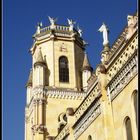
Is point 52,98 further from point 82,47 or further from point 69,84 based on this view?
point 82,47

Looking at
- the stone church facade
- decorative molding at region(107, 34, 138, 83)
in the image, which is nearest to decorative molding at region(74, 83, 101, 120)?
the stone church facade

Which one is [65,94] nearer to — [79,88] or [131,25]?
[79,88]

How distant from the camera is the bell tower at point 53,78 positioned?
40.7 metres

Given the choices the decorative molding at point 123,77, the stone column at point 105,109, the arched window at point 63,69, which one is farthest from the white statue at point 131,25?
the arched window at point 63,69

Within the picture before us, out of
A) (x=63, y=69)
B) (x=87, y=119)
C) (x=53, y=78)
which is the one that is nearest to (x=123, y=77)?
(x=87, y=119)

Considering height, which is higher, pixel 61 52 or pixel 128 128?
pixel 61 52

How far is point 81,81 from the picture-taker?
4459cm

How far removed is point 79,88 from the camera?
43750mm

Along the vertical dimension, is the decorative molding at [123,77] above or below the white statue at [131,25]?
below

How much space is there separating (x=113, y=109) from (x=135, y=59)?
311 centimetres

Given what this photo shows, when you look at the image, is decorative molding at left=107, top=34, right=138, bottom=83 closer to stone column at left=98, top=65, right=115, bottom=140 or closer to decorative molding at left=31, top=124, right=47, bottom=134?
stone column at left=98, top=65, right=115, bottom=140

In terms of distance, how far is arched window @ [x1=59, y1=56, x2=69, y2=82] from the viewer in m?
43.8

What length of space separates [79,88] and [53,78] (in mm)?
3013

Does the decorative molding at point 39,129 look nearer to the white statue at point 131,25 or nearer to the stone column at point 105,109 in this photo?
the stone column at point 105,109
